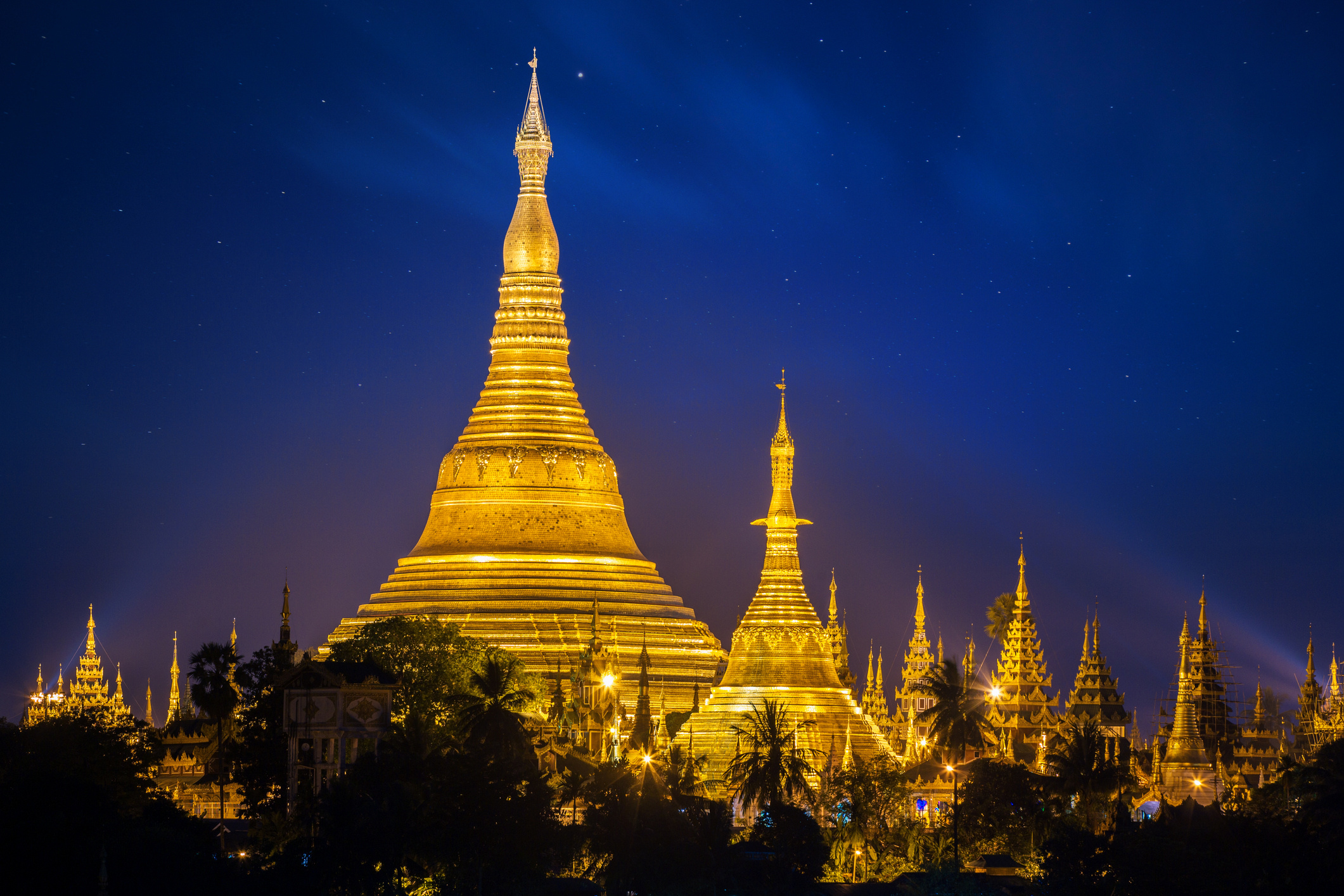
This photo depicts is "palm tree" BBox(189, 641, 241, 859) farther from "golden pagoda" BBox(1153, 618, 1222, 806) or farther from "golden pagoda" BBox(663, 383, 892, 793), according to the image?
"golden pagoda" BBox(1153, 618, 1222, 806)

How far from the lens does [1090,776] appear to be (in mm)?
59938

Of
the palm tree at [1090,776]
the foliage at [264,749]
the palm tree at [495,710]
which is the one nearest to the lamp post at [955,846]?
the palm tree at [1090,776]

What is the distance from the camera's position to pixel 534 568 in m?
80.9

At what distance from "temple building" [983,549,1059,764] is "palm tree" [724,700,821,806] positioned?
81.0ft

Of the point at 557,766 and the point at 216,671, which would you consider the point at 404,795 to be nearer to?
the point at 557,766

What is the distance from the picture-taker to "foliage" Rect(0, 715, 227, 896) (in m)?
49.7

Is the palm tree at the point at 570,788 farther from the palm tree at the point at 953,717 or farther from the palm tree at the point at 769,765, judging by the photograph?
the palm tree at the point at 953,717

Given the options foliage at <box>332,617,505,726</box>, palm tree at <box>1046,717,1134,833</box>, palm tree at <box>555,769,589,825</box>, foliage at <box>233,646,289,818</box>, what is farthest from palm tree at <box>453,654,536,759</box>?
palm tree at <box>1046,717,1134,833</box>

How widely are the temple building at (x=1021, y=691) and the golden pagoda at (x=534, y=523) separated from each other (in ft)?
60.2

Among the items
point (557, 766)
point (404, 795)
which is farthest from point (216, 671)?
point (404, 795)

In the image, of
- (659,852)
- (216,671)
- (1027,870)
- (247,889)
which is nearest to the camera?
(247,889)

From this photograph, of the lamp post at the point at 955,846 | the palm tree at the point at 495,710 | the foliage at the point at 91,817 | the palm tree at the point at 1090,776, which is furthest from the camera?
the palm tree at the point at 1090,776

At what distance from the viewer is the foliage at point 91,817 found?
163ft

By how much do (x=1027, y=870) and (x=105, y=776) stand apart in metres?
20.6
